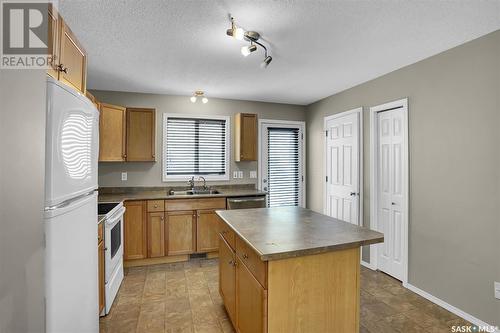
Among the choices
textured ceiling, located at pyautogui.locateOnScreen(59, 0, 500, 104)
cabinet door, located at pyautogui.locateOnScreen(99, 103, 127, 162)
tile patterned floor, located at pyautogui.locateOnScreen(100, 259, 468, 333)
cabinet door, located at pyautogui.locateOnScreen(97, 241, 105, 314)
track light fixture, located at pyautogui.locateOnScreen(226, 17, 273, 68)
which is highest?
textured ceiling, located at pyautogui.locateOnScreen(59, 0, 500, 104)

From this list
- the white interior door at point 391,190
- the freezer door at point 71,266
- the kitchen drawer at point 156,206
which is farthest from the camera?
the kitchen drawer at point 156,206

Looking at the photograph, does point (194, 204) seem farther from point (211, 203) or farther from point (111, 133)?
point (111, 133)

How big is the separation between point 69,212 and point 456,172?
3050 millimetres

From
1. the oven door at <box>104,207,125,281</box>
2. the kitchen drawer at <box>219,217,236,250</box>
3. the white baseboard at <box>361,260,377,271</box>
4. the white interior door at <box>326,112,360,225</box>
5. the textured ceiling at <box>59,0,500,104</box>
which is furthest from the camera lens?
the white interior door at <box>326,112,360,225</box>

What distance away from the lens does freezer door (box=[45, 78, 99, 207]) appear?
1027 mm

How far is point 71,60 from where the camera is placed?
70.0 inches

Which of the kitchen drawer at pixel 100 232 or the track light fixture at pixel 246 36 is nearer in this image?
the track light fixture at pixel 246 36

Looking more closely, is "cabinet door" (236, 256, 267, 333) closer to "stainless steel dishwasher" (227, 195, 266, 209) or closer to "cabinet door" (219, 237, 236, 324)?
"cabinet door" (219, 237, 236, 324)

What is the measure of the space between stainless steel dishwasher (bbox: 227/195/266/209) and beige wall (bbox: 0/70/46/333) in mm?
2984

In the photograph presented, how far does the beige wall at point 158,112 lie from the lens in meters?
3.93

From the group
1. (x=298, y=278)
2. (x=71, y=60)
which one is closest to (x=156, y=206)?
(x=71, y=60)

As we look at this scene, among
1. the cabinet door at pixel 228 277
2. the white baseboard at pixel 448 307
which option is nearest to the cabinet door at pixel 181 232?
the cabinet door at pixel 228 277

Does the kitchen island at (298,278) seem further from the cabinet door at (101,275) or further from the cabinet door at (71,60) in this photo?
the cabinet door at (71,60)

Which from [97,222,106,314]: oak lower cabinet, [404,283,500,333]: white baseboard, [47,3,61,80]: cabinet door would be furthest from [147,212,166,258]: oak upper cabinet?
[404,283,500,333]: white baseboard
